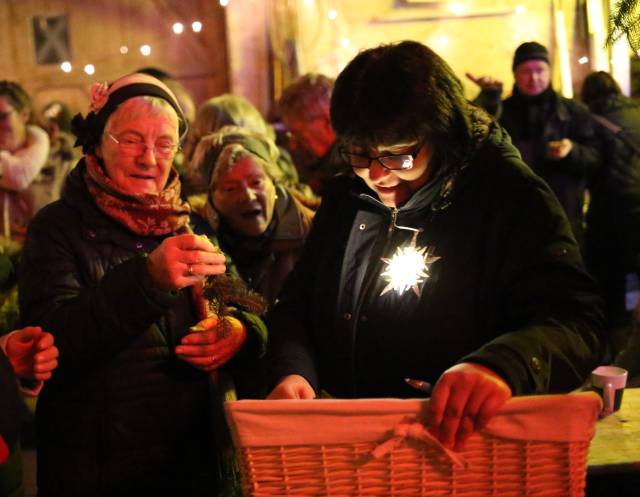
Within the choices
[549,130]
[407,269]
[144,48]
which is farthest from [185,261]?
[144,48]

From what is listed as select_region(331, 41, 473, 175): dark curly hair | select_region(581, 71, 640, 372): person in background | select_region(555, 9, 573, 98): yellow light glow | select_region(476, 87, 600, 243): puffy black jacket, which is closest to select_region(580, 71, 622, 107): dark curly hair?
select_region(581, 71, 640, 372): person in background

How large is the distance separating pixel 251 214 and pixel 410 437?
1.82m

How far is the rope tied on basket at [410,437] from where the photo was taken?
131 centimetres

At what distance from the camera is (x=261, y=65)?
24.1 ft

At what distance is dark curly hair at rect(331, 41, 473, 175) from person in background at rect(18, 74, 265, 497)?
62cm

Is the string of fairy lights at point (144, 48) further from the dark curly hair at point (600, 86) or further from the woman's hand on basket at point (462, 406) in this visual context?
the woman's hand on basket at point (462, 406)

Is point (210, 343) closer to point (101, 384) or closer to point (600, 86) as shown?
point (101, 384)

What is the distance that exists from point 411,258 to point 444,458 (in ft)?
1.72

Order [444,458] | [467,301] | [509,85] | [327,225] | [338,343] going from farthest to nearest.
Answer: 1. [509,85]
2. [327,225]
3. [338,343]
4. [467,301]
5. [444,458]

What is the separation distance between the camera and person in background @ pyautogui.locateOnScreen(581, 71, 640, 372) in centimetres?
454

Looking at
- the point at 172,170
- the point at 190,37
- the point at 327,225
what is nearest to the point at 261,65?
the point at 190,37

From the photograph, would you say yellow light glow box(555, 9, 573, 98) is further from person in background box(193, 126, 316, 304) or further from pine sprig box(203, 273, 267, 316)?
pine sprig box(203, 273, 267, 316)

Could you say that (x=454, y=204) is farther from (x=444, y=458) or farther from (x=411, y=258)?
(x=444, y=458)

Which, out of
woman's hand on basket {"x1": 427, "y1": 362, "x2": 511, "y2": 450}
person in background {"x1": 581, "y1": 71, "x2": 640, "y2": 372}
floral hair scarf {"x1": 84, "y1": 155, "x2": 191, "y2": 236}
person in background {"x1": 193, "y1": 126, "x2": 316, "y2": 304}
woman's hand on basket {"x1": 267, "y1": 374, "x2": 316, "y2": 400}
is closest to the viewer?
woman's hand on basket {"x1": 427, "y1": 362, "x2": 511, "y2": 450}
